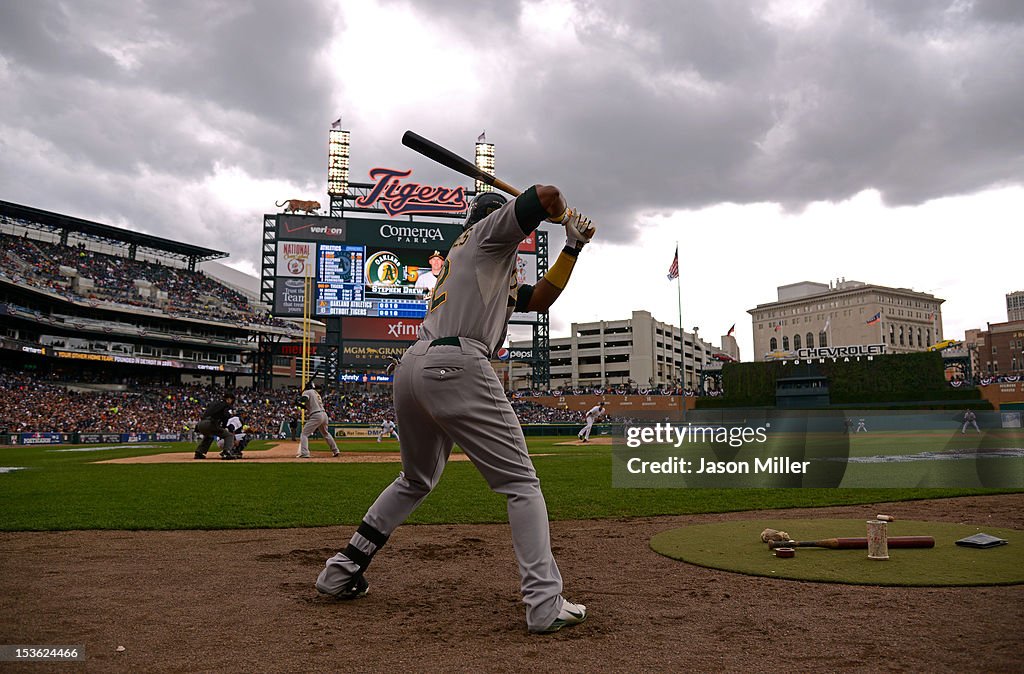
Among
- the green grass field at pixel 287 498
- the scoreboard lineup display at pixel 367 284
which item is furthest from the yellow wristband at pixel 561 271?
the scoreboard lineup display at pixel 367 284

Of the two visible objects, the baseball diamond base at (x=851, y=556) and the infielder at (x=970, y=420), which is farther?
the infielder at (x=970, y=420)

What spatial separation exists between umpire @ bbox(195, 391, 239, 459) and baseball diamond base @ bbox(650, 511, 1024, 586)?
13.5 m

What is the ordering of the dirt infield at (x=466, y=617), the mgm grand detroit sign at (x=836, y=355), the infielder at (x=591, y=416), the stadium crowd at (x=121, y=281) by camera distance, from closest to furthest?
the dirt infield at (x=466, y=617), the infielder at (x=591, y=416), the stadium crowd at (x=121, y=281), the mgm grand detroit sign at (x=836, y=355)

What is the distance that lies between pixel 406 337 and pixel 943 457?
37.1 m

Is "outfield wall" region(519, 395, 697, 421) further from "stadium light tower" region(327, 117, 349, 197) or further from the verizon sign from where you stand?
"stadium light tower" region(327, 117, 349, 197)

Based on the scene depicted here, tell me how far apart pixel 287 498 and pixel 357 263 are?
127ft

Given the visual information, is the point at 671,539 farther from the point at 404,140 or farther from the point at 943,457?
the point at 943,457

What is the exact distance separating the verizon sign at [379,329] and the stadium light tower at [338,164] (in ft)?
35.8

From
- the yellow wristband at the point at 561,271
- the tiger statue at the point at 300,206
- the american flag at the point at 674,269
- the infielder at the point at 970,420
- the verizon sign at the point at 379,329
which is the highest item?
the tiger statue at the point at 300,206

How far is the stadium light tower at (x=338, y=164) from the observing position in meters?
49.6

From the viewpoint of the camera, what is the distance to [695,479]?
10.3 metres

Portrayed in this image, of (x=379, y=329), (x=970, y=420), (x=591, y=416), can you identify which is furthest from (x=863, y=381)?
(x=970, y=420)

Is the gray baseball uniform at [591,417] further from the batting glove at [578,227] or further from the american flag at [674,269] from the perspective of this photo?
the batting glove at [578,227]

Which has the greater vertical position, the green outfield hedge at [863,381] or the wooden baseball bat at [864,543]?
the green outfield hedge at [863,381]
